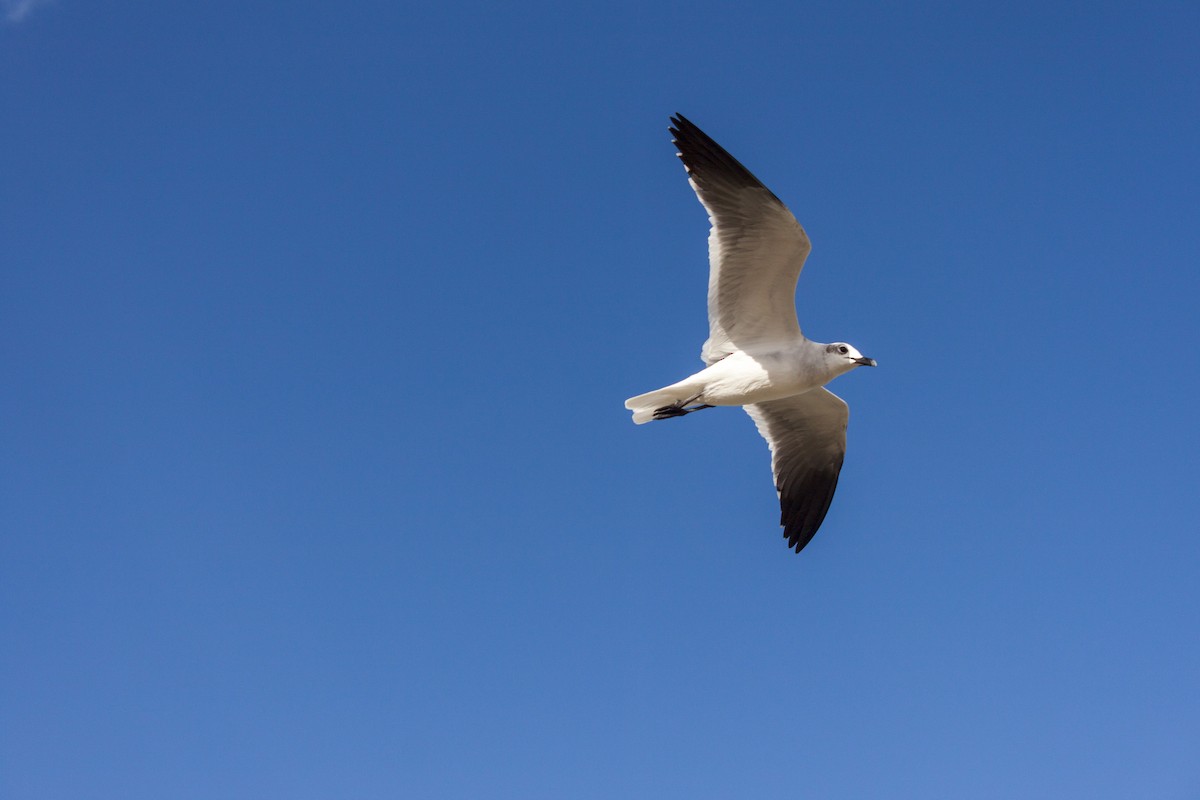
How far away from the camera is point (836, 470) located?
13500 millimetres

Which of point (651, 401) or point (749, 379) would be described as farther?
point (651, 401)

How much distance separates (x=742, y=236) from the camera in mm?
11289

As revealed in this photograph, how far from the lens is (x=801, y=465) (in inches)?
532

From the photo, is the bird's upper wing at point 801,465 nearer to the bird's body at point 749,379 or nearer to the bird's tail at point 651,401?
the bird's body at point 749,379

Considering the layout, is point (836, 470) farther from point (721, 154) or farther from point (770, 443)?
point (721, 154)

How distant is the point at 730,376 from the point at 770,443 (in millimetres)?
2055

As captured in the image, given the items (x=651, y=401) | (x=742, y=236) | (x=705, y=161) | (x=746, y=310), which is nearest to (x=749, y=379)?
(x=746, y=310)

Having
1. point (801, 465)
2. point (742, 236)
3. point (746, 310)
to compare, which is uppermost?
point (742, 236)

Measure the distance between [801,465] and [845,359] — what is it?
2144 millimetres

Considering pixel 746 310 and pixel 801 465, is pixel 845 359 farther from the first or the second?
pixel 801 465

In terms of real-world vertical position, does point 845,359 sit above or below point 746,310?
below

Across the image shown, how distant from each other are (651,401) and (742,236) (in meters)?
1.96

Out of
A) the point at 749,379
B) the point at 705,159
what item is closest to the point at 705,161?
the point at 705,159

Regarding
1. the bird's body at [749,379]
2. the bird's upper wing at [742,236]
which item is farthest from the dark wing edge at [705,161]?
the bird's body at [749,379]
